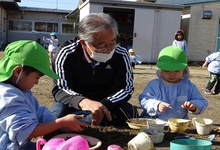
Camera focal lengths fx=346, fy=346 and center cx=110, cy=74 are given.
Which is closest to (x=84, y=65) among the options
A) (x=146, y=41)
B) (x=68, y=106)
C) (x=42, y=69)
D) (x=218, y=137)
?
(x=68, y=106)

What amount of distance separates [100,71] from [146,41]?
13.4m

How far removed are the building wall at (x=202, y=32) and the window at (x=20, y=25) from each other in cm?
1693

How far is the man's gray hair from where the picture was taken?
2.94m

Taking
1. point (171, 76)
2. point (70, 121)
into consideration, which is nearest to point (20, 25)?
point (171, 76)

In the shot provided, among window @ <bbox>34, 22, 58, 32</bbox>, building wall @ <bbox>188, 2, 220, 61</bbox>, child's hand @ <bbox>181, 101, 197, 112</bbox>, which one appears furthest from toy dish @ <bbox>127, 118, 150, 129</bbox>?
window @ <bbox>34, 22, 58, 32</bbox>

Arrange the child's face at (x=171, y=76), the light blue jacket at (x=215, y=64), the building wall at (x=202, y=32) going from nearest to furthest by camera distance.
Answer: the child's face at (x=171, y=76)
the light blue jacket at (x=215, y=64)
the building wall at (x=202, y=32)

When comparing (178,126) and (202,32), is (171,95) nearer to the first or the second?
(178,126)

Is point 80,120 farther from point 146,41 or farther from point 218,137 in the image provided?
point 146,41

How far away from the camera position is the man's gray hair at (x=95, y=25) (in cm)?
294

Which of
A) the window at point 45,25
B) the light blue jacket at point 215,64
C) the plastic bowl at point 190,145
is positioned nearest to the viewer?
the plastic bowl at point 190,145

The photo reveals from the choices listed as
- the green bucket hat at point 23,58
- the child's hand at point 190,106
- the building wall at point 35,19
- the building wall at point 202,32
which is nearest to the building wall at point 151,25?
the building wall at point 202,32

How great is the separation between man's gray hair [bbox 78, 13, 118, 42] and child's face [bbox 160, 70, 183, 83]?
2.53 ft

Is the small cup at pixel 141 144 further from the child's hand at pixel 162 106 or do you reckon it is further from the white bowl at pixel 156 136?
the child's hand at pixel 162 106

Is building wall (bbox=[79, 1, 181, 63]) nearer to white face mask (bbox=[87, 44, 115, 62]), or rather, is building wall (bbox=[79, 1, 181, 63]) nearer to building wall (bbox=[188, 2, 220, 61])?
building wall (bbox=[188, 2, 220, 61])
